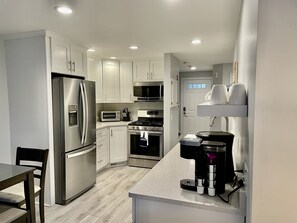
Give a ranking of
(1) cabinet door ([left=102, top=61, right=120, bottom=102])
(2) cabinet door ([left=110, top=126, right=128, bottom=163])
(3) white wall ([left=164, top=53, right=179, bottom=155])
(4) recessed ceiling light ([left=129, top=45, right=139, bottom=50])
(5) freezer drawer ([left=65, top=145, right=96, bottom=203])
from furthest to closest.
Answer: (1) cabinet door ([left=102, top=61, right=120, bottom=102]) → (2) cabinet door ([left=110, top=126, right=128, bottom=163]) → (3) white wall ([left=164, top=53, right=179, bottom=155]) → (4) recessed ceiling light ([left=129, top=45, right=139, bottom=50]) → (5) freezer drawer ([left=65, top=145, right=96, bottom=203])

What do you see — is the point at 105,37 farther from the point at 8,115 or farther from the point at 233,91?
the point at 233,91

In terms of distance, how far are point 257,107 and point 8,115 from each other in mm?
3313

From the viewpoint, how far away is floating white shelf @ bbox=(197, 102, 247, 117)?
4.05 ft

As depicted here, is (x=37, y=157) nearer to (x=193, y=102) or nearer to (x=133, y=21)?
(x=133, y=21)

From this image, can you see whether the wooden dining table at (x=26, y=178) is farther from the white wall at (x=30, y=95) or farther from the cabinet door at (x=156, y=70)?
the cabinet door at (x=156, y=70)

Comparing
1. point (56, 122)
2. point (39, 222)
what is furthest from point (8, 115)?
point (39, 222)

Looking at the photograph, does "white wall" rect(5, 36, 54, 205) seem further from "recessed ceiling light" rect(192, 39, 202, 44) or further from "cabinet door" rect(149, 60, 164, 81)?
"cabinet door" rect(149, 60, 164, 81)

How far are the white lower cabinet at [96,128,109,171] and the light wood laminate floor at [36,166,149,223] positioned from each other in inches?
15.6

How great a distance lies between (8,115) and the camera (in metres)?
3.08

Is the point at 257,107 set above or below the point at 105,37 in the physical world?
below

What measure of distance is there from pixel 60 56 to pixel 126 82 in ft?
6.64

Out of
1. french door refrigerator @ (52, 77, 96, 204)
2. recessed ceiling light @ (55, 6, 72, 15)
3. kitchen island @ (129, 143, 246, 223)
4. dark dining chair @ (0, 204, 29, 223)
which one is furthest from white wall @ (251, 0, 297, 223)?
french door refrigerator @ (52, 77, 96, 204)

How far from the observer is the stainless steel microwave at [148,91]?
4594 millimetres

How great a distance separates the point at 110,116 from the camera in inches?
196
